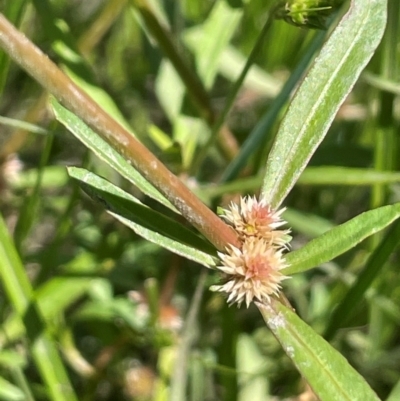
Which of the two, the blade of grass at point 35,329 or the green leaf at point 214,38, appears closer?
the blade of grass at point 35,329

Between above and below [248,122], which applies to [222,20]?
below

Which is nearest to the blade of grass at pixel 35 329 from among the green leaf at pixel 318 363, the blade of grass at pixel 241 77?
the blade of grass at pixel 241 77

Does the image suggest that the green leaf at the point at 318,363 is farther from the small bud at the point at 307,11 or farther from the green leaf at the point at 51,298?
the green leaf at the point at 51,298

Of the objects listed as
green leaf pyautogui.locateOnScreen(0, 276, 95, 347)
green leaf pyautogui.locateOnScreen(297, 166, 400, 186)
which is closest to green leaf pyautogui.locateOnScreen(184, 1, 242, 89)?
green leaf pyautogui.locateOnScreen(297, 166, 400, 186)

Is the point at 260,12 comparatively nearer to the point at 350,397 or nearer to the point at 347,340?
the point at 347,340

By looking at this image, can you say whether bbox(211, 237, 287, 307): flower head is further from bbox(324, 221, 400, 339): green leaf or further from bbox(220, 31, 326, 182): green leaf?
bbox(220, 31, 326, 182): green leaf

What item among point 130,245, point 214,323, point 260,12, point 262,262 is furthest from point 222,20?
point 262,262
